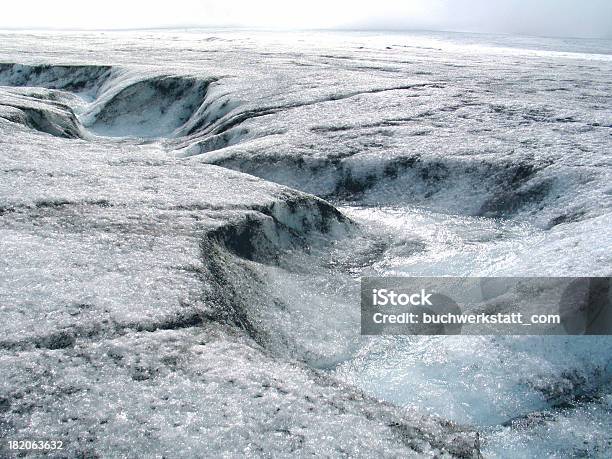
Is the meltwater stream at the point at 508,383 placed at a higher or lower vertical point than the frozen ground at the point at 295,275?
lower

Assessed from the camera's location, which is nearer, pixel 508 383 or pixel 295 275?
pixel 508 383

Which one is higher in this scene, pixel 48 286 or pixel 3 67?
pixel 3 67

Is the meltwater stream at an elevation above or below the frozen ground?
below

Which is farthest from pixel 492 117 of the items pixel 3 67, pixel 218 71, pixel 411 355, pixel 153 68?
pixel 3 67

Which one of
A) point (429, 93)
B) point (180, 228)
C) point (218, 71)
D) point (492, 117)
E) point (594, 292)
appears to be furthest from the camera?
point (218, 71)

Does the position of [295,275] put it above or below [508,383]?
above

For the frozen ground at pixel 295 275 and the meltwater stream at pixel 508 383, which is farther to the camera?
the meltwater stream at pixel 508 383

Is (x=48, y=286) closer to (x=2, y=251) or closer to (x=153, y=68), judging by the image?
(x=2, y=251)

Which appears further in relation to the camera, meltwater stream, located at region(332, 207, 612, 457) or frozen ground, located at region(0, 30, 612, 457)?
meltwater stream, located at region(332, 207, 612, 457)
